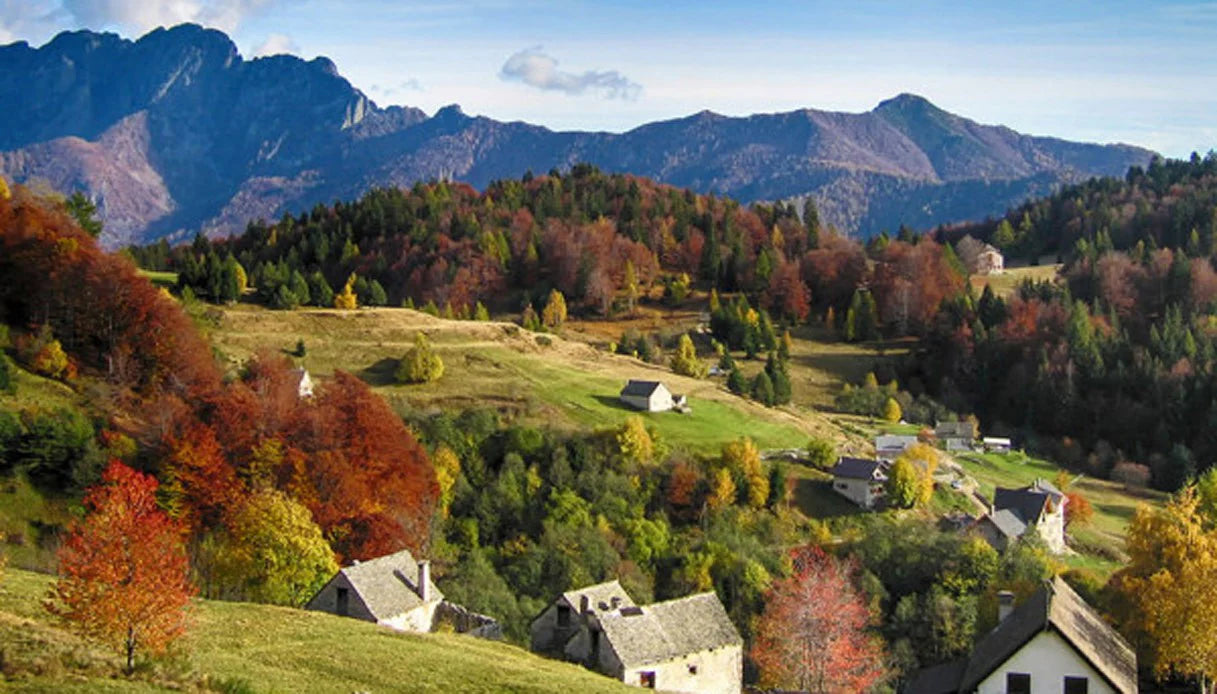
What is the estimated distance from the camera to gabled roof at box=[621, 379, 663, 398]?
85812mm

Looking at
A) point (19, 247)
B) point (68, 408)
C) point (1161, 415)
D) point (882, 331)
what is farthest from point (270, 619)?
point (882, 331)

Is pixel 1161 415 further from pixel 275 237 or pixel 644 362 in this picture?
pixel 275 237

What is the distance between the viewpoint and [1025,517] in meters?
71.9

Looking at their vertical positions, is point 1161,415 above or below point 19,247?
below

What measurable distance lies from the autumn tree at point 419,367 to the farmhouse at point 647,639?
43.2 meters

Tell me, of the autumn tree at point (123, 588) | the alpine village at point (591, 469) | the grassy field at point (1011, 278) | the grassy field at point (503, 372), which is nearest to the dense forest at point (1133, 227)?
the grassy field at point (1011, 278)

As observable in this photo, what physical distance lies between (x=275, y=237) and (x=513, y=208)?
33.0m

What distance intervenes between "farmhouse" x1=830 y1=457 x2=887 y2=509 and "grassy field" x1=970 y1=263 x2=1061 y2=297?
8218 centimetres

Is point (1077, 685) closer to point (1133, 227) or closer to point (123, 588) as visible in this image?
point (123, 588)

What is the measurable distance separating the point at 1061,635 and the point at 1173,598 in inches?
365

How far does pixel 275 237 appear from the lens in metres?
157

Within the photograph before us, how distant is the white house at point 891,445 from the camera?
3449 inches

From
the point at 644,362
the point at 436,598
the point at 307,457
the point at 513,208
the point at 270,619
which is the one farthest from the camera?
the point at 513,208

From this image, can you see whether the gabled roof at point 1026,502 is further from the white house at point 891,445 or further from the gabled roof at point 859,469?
the white house at point 891,445
